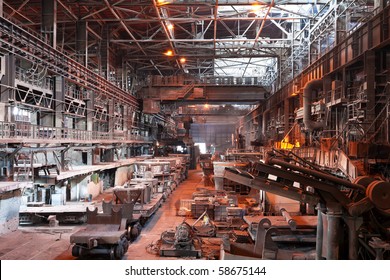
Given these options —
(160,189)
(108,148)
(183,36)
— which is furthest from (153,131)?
(160,189)

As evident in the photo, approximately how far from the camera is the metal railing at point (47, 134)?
507 inches

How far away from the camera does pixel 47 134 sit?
15.7 metres

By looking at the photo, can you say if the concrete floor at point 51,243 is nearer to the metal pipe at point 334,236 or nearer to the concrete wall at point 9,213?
the concrete wall at point 9,213

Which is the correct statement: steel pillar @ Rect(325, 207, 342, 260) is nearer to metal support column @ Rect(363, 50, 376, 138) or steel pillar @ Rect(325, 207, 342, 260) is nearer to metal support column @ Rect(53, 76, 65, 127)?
metal support column @ Rect(363, 50, 376, 138)

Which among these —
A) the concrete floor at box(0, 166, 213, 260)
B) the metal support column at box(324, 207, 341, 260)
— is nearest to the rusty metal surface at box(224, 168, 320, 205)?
the metal support column at box(324, 207, 341, 260)

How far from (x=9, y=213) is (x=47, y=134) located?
4.74 m

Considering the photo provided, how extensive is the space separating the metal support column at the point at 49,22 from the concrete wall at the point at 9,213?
1016 cm

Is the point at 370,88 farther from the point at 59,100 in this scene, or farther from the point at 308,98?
the point at 59,100

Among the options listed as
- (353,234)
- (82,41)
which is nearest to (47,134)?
(82,41)

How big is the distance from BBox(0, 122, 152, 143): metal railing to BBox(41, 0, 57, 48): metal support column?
4892mm

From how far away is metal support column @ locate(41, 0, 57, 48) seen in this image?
63.6ft

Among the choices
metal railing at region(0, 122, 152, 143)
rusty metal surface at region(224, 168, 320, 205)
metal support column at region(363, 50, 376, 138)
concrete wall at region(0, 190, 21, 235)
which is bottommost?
concrete wall at region(0, 190, 21, 235)

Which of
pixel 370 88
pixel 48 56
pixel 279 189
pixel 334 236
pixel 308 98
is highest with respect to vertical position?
pixel 48 56
